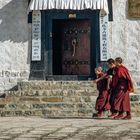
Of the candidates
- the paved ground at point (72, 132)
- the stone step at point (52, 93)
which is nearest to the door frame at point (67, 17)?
the stone step at point (52, 93)

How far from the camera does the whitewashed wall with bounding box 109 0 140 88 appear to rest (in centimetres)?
1578

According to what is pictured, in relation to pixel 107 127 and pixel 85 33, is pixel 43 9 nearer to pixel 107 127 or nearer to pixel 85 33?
pixel 85 33

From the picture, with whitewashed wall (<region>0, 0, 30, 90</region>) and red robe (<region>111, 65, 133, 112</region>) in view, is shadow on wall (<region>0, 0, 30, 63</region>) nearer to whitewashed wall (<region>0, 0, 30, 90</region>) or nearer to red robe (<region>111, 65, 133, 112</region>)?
whitewashed wall (<region>0, 0, 30, 90</region>)

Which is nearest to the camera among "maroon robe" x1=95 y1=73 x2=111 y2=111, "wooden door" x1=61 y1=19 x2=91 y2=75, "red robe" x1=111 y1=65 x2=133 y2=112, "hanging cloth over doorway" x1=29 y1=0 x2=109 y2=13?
"red robe" x1=111 y1=65 x2=133 y2=112

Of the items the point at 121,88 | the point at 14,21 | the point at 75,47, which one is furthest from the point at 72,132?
the point at 75,47

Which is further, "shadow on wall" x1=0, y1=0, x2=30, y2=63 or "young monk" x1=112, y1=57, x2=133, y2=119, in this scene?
"shadow on wall" x1=0, y1=0, x2=30, y2=63

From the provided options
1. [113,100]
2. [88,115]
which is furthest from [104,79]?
[88,115]

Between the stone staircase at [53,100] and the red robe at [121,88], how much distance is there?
1248 mm

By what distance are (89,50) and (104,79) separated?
16.5 feet

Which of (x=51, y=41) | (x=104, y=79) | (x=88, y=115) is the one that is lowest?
(x=88, y=115)

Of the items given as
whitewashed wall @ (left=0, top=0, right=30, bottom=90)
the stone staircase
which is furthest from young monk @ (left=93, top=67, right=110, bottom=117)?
whitewashed wall @ (left=0, top=0, right=30, bottom=90)

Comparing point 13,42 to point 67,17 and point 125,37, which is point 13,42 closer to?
point 67,17

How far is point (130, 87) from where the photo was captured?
36.2 ft

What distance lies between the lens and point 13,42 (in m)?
15.8
